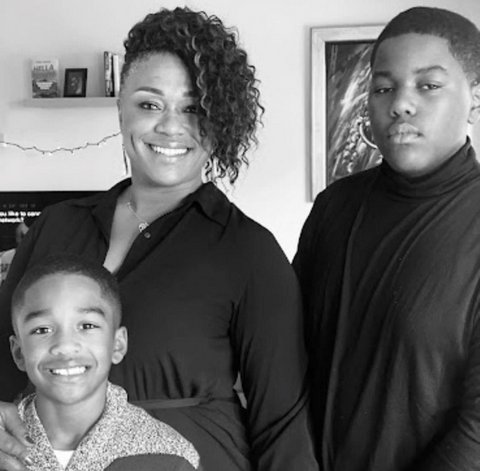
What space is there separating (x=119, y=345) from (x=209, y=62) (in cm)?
58

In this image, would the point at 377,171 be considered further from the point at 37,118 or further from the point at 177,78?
the point at 37,118

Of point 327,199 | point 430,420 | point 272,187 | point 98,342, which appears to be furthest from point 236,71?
point 272,187

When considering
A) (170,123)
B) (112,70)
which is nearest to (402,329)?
(170,123)

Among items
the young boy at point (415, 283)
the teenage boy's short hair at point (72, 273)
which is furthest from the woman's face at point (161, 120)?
the young boy at point (415, 283)

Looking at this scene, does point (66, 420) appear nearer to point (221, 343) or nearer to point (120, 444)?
point (120, 444)

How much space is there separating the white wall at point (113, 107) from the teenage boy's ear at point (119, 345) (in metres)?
2.79

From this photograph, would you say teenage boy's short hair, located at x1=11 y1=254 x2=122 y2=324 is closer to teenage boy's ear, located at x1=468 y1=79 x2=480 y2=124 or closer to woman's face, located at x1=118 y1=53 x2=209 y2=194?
woman's face, located at x1=118 y1=53 x2=209 y2=194

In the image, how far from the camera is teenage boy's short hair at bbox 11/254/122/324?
1361 millimetres

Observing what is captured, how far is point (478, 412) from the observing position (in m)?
1.18

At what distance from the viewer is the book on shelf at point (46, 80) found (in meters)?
4.12

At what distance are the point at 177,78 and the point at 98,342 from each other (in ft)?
1.81

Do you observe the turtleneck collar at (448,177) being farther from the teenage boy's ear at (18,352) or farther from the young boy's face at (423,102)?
the teenage boy's ear at (18,352)

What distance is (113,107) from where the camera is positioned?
13.7 feet

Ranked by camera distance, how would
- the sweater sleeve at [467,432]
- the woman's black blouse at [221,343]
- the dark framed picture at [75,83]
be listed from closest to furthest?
the sweater sleeve at [467,432] → the woman's black blouse at [221,343] → the dark framed picture at [75,83]
